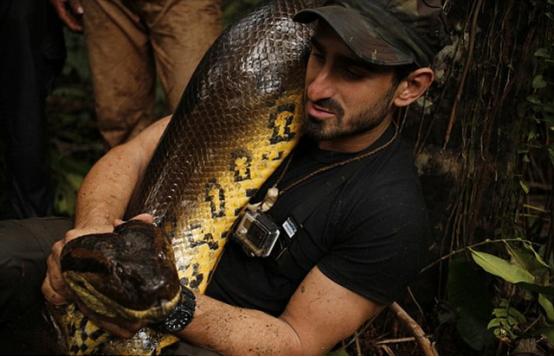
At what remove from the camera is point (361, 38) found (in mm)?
2723

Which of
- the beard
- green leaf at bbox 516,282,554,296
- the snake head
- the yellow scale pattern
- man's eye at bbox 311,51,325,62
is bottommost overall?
green leaf at bbox 516,282,554,296

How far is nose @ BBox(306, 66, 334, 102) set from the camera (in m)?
2.86

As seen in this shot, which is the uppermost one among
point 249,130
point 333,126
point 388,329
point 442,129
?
point 333,126

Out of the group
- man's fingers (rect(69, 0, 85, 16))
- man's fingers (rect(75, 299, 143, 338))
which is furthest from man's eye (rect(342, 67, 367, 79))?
man's fingers (rect(69, 0, 85, 16))

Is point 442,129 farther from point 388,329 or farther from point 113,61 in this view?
point 113,61

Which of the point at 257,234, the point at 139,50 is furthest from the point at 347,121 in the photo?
the point at 139,50

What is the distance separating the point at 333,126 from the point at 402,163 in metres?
0.34

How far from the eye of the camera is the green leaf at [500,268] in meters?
3.24

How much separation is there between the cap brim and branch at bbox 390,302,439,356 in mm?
1373

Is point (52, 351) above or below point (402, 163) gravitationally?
below

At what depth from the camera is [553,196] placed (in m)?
3.78

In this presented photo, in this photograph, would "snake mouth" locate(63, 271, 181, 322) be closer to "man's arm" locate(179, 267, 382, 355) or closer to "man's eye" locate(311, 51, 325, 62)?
"man's arm" locate(179, 267, 382, 355)

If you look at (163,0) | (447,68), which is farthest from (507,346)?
(163,0)

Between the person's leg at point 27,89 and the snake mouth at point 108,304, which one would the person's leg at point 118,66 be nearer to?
the person's leg at point 27,89
